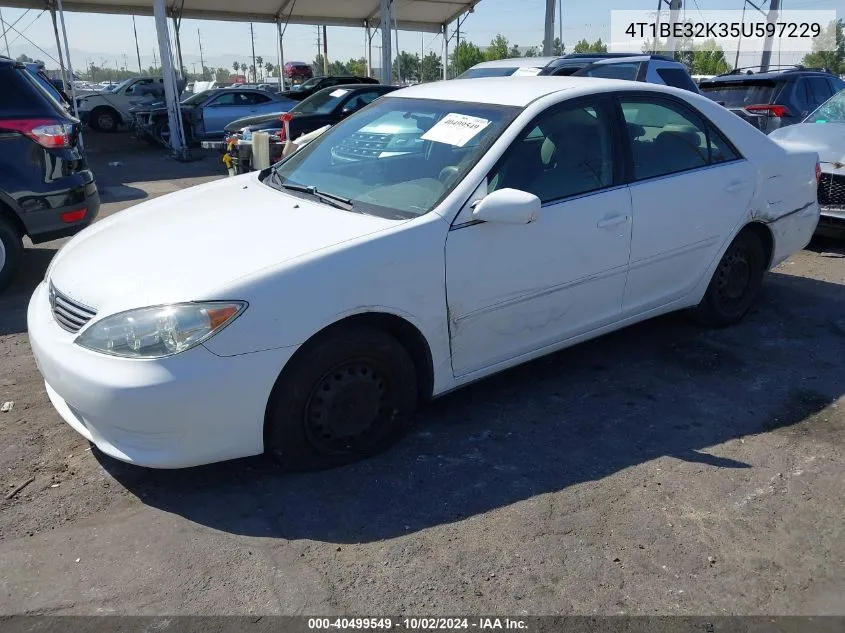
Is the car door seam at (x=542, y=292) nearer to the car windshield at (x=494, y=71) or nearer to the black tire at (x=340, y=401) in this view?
the black tire at (x=340, y=401)

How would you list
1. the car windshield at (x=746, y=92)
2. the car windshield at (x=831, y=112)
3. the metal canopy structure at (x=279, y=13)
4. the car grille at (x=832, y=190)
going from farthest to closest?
the metal canopy structure at (x=279, y=13) < the car windshield at (x=746, y=92) < the car windshield at (x=831, y=112) < the car grille at (x=832, y=190)

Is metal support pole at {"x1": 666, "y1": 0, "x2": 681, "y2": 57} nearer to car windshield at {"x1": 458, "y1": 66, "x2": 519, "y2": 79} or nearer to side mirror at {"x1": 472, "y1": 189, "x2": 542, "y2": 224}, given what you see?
car windshield at {"x1": 458, "y1": 66, "x2": 519, "y2": 79}

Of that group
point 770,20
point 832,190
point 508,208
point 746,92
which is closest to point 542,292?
point 508,208

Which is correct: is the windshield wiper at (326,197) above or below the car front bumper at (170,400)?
above

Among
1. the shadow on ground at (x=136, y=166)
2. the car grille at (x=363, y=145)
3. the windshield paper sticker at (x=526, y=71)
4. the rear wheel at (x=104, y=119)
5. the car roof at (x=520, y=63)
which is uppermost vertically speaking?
the car roof at (x=520, y=63)

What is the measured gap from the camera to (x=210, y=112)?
1719cm

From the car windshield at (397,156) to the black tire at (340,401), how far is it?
0.65 m

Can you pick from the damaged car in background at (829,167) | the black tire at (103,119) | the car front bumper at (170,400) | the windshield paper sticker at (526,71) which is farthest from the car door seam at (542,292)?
the black tire at (103,119)

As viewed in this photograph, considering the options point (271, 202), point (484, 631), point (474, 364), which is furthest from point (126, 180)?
point (484, 631)

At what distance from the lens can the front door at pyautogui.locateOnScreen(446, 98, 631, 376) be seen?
326 cm

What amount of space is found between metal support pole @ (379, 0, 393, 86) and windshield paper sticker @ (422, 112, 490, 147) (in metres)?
16.7

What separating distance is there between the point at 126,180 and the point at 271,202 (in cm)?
1039

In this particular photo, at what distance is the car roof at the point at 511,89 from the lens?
3.72 meters

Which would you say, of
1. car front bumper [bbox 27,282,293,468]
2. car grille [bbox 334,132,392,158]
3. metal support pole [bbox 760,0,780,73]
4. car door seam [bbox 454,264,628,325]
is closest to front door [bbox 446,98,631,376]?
car door seam [bbox 454,264,628,325]
